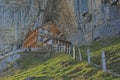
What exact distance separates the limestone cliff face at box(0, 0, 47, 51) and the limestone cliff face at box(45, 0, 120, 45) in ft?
12.5

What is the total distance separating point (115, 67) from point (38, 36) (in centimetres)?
5042

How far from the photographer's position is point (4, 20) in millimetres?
93062

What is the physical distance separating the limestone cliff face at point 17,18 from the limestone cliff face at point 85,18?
150 inches

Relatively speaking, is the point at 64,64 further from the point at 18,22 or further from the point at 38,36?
the point at 18,22

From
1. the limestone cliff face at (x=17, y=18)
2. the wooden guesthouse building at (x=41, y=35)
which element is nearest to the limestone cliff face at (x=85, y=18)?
the wooden guesthouse building at (x=41, y=35)

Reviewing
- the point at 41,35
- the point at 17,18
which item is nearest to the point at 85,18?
the point at 41,35

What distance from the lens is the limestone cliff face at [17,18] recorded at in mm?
90750

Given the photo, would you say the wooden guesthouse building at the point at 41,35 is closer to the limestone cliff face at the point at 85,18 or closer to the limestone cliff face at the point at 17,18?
the limestone cliff face at the point at 85,18

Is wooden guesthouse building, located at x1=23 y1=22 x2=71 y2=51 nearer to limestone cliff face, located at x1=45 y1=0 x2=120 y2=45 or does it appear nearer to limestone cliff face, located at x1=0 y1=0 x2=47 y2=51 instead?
limestone cliff face, located at x1=45 y1=0 x2=120 y2=45

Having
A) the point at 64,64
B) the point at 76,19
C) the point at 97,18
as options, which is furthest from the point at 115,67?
the point at 76,19

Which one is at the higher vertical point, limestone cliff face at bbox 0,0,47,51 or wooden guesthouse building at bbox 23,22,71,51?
limestone cliff face at bbox 0,0,47,51

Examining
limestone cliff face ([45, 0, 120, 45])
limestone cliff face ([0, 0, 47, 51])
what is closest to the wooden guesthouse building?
limestone cliff face ([45, 0, 120, 45])

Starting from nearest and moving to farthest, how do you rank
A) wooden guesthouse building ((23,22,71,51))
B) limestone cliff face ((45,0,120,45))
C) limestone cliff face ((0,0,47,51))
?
limestone cliff face ((45,0,120,45)) → wooden guesthouse building ((23,22,71,51)) → limestone cliff face ((0,0,47,51))

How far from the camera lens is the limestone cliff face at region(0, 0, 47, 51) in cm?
9075
